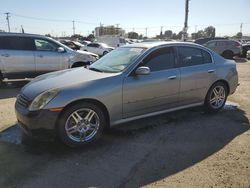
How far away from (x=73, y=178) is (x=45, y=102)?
47.6 inches

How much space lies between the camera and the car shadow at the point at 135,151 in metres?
3.48

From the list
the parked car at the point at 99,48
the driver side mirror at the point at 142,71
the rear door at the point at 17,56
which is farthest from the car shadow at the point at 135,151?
the parked car at the point at 99,48

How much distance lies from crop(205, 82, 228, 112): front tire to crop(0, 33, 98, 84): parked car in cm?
546

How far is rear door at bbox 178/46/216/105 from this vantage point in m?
5.40

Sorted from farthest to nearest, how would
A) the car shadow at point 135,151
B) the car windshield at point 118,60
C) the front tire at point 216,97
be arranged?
the front tire at point 216,97 < the car windshield at point 118,60 < the car shadow at point 135,151

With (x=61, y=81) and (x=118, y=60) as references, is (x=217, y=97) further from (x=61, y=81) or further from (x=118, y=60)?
(x=61, y=81)

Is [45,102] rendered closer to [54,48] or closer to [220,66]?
[220,66]

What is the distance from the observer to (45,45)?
31.3ft

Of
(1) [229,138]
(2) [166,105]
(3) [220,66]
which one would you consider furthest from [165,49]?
(1) [229,138]

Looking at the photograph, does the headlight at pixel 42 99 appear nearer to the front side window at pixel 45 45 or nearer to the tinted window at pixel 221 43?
the front side window at pixel 45 45

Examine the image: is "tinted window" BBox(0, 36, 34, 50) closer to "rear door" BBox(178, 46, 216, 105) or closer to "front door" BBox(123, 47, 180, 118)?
"front door" BBox(123, 47, 180, 118)

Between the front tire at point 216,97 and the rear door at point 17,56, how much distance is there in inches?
238

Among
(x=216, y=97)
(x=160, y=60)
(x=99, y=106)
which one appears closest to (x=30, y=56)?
(x=160, y=60)

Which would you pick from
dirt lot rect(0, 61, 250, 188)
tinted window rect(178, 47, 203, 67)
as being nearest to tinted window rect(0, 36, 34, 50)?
dirt lot rect(0, 61, 250, 188)
